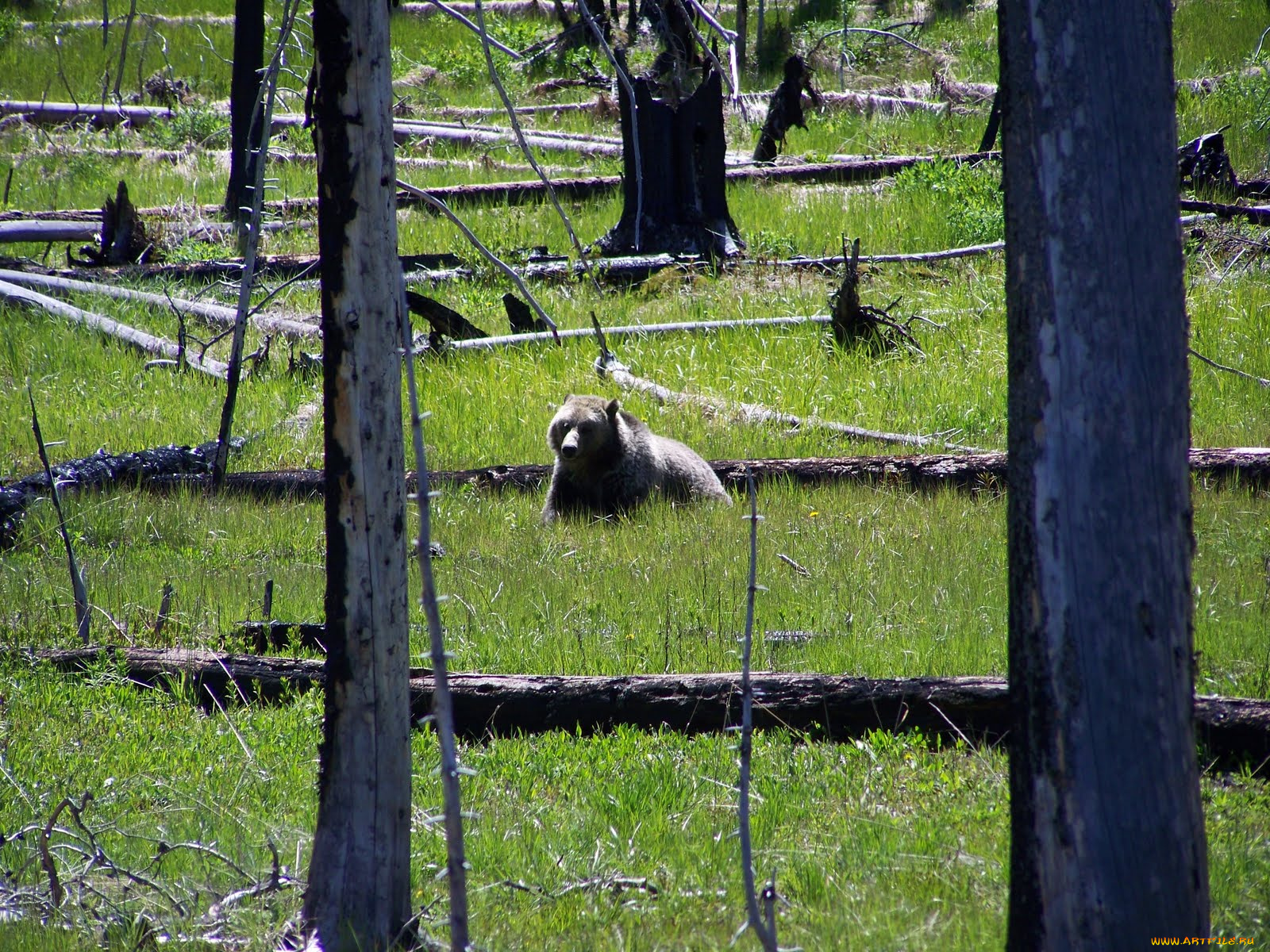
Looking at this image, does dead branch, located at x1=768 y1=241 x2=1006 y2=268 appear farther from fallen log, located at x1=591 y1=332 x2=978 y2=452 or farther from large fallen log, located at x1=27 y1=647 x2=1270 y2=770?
large fallen log, located at x1=27 y1=647 x2=1270 y2=770

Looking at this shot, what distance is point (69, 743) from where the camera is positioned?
→ 4.80 meters

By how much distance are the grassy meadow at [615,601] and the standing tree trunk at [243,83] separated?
30.7 inches

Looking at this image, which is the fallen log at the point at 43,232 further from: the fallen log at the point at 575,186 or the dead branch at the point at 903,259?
the dead branch at the point at 903,259

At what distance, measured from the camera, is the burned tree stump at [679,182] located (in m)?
14.6

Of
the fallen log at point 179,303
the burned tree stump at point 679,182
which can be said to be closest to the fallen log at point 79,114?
the fallen log at point 179,303

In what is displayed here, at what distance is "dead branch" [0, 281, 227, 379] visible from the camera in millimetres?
11930

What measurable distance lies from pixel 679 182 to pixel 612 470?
7254 millimetres

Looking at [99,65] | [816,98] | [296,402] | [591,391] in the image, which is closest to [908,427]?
[591,391]

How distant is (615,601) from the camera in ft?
21.3

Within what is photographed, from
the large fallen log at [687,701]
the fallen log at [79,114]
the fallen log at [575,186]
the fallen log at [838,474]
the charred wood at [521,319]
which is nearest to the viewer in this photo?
the large fallen log at [687,701]

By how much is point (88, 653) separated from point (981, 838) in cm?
416

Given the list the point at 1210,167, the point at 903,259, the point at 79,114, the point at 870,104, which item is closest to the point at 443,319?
the point at 903,259

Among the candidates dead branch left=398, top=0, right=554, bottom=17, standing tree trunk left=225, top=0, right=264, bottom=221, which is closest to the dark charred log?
standing tree trunk left=225, top=0, right=264, bottom=221

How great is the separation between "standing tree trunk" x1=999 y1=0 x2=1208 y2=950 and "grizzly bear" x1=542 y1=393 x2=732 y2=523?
5.94m
